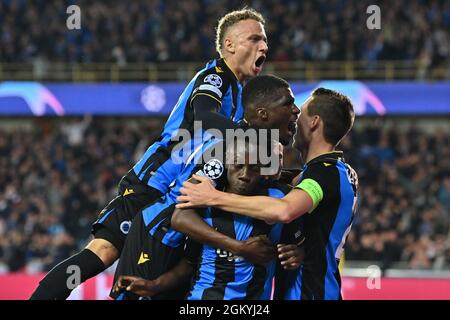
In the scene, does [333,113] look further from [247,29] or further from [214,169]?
[247,29]

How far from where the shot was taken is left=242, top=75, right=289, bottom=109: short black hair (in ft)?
16.8

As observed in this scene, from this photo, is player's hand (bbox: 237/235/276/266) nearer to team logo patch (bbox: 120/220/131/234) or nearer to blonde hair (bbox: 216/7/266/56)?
team logo patch (bbox: 120/220/131/234)

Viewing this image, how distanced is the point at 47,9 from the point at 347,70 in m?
7.87

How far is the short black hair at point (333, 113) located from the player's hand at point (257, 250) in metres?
0.81

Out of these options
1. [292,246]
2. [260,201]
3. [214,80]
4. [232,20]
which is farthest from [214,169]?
[232,20]

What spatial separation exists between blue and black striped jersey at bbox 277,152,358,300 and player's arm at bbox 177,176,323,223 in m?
0.15

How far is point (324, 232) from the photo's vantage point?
5098 mm

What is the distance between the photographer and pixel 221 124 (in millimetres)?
5281

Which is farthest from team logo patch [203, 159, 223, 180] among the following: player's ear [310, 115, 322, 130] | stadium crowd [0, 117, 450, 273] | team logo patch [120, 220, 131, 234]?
stadium crowd [0, 117, 450, 273]

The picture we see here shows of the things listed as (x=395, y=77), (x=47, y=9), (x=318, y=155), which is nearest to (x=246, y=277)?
(x=318, y=155)

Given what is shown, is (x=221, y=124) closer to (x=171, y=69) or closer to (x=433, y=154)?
(x=433, y=154)

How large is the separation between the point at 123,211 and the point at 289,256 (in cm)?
151
